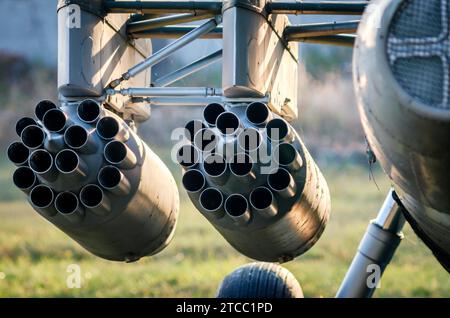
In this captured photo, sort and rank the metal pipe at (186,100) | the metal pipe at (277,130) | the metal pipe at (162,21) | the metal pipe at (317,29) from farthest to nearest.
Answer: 1. the metal pipe at (162,21)
2. the metal pipe at (317,29)
3. the metal pipe at (186,100)
4. the metal pipe at (277,130)

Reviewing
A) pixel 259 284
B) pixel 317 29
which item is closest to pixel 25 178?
pixel 317 29

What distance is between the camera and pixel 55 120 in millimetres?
8078

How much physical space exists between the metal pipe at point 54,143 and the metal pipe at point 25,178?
0.24m

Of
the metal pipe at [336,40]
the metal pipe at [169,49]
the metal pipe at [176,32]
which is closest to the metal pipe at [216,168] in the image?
the metal pipe at [169,49]

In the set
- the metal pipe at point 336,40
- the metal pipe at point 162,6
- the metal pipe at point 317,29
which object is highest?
the metal pipe at point 162,6

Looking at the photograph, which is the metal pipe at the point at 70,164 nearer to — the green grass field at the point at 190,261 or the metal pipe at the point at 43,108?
the metal pipe at the point at 43,108

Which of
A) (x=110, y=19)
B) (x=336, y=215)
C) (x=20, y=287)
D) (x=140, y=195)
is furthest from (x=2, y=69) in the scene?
(x=140, y=195)

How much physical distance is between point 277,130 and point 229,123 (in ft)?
1.07

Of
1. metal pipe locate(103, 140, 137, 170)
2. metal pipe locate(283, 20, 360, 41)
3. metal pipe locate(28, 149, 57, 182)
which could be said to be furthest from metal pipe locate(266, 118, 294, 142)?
metal pipe locate(283, 20, 360, 41)

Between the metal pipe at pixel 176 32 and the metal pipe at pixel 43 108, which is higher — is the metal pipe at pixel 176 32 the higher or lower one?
the higher one

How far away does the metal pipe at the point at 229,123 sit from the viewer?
774cm

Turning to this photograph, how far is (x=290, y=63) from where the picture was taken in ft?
33.2

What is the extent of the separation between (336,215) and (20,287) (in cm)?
485

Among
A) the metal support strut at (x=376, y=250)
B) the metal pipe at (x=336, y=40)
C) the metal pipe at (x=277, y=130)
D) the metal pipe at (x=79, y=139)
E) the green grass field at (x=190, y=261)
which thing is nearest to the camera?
the metal pipe at (x=277, y=130)
